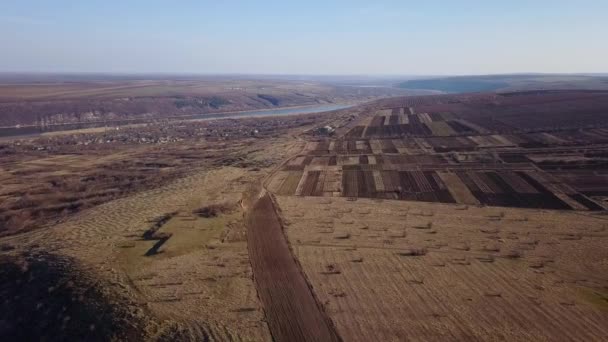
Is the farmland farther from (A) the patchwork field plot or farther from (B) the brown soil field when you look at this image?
(A) the patchwork field plot

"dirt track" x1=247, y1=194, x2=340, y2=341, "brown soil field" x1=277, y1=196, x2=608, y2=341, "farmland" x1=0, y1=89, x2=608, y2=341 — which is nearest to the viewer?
"brown soil field" x1=277, y1=196, x2=608, y2=341

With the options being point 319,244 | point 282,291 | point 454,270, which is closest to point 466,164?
point 454,270

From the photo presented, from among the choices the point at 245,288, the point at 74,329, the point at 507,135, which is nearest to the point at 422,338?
the point at 245,288

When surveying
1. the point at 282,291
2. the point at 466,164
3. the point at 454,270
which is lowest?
the point at 282,291

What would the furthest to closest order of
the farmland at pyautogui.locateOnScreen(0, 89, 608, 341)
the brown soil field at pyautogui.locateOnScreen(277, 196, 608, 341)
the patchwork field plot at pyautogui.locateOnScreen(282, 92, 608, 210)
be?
1. the patchwork field plot at pyautogui.locateOnScreen(282, 92, 608, 210)
2. the farmland at pyautogui.locateOnScreen(0, 89, 608, 341)
3. the brown soil field at pyautogui.locateOnScreen(277, 196, 608, 341)

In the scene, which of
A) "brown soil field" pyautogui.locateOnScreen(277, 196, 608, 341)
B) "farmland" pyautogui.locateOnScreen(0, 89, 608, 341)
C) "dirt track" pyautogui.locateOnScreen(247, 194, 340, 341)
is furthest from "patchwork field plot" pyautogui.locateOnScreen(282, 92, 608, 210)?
"dirt track" pyautogui.locateOnScreen(247, 194, 340, 341)

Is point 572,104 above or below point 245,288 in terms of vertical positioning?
above

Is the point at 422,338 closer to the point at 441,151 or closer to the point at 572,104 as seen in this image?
the point at 441,151

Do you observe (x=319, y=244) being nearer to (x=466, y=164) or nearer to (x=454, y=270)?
(x=454, y=270)

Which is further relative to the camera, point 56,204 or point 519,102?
point 519,102
